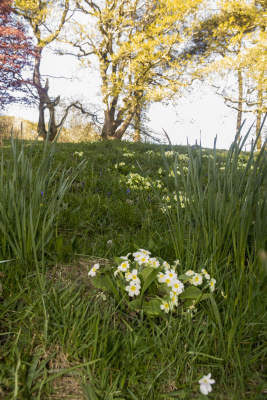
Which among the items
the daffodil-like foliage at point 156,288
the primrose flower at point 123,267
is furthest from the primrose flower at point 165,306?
the primrose flower at point 123,267

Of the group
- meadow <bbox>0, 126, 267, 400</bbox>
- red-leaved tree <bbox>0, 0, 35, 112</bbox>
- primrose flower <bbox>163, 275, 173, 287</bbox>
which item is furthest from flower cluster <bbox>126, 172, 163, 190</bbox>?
red-leaved tree <bbox>0, 0, 35, 112</bbox>

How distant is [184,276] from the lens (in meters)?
1.48

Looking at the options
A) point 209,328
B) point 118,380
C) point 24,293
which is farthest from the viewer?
point 24,293

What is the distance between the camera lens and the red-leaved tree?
13.4m

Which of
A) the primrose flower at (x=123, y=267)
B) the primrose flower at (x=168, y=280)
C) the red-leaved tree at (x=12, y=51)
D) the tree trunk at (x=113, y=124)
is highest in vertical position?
the red-leaved tree at (x=12, y=51)

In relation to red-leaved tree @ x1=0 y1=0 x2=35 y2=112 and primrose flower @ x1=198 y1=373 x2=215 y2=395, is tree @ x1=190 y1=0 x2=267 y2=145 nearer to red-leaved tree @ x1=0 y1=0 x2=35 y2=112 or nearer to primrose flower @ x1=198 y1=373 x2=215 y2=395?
red-leaved tree @ x1=0 y1=0 x2=35 y2=112

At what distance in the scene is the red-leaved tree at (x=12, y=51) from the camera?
13.4 m

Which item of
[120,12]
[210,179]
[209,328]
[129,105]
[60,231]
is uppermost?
[120,12]

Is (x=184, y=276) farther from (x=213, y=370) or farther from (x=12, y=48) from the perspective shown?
(x=12, y=48)

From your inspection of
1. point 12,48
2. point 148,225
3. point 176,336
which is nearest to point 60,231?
point 148,225

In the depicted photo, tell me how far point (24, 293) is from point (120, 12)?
13819 millimetres

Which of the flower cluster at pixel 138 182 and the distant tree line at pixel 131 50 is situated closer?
→ the flower cluster at pixel 138 182

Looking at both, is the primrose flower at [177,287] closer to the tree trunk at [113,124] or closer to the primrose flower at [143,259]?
the primrose flower at [143,259]

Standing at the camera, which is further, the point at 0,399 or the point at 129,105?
the point at 129,105
